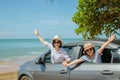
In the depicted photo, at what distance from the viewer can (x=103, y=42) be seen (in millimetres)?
8453

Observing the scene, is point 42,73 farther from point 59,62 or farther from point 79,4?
point 79,4

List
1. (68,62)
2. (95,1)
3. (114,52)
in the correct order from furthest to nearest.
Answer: (95,1) → (68,62) → (114,52)

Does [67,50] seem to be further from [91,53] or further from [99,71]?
[99,71]

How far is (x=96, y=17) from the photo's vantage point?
63.1 feet

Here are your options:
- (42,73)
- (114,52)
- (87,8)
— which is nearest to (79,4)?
(87,8)

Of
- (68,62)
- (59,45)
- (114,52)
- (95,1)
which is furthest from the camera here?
(95,1)

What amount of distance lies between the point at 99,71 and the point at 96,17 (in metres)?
11.2

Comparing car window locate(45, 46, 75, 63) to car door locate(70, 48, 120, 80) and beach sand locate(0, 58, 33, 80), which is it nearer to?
car door locate(70, 48, 120, 80)

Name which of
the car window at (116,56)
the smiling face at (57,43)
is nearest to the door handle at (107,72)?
the car window at (116,56)

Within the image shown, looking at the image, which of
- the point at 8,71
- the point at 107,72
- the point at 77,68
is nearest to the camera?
the point at 107,72

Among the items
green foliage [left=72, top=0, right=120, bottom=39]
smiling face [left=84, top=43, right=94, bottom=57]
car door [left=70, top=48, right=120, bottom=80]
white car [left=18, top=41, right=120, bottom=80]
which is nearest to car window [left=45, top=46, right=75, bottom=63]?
white car [left=18, top=41, right=120, bottom=80]

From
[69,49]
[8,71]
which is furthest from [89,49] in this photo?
[8,71]

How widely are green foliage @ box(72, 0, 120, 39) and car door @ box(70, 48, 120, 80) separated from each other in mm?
10229

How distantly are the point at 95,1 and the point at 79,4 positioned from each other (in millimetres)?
1036
